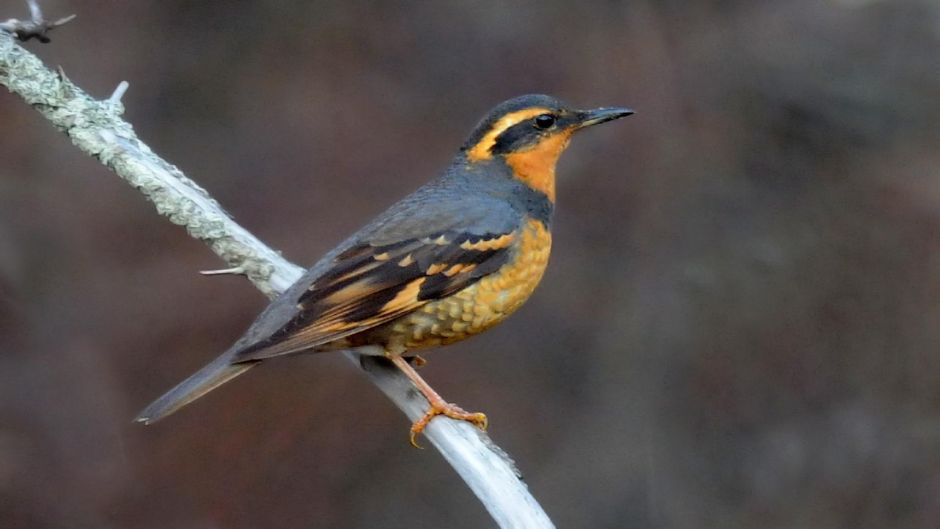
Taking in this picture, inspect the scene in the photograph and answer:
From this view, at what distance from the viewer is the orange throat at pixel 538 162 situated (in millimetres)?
6516

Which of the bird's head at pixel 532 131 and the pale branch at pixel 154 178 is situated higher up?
the pale branch at pixel 154 178

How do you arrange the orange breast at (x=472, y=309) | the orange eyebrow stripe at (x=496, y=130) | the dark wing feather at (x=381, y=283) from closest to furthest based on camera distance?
the dark wing feather at (x=381, y=283) < the orange breast at (x=472, y=309) < the orange eyebrow stripe at (x=496, y=130)

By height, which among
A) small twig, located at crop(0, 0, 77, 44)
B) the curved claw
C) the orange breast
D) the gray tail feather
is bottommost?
the curved claw

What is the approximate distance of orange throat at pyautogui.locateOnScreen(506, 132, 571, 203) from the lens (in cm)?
652

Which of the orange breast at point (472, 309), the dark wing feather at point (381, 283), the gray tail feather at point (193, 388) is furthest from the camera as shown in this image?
the orange breast at point (472, 309)

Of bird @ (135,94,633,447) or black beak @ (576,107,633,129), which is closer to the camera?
bird @ (135,94,633,447)

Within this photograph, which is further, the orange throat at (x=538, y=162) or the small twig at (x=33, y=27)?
the orange throat at (x=538, y=162)

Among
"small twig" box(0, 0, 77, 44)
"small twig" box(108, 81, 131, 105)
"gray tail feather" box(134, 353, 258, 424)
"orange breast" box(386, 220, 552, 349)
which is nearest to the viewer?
"gray tail feather" box(134, 353, 258, 424)

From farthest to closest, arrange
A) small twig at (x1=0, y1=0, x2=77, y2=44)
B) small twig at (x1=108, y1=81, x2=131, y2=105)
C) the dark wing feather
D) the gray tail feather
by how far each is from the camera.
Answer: small twig at (x1=108, y1=81, x2=131, y2=105) < small twig at (x1=0, y1=0, x2=77, y2=44) < the dark wing feather < the gray tail feather

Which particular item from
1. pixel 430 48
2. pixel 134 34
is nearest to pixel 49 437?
pixel 134 34

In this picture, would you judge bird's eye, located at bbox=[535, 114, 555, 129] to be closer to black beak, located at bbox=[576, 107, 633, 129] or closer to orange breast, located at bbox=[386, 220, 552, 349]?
black beak, located at bbox=[576, 107, 633, 129]

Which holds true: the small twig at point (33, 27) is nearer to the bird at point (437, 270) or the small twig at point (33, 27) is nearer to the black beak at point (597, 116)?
the bird at point (437, 270)

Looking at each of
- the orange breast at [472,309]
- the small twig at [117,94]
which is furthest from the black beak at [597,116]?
the small twig at [117,94]

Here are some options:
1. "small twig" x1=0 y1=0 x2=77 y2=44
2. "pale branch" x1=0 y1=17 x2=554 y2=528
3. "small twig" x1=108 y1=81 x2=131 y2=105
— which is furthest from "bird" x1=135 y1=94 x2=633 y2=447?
"small twig" x1=0 y1=0 x2=77 y2=44
